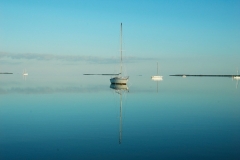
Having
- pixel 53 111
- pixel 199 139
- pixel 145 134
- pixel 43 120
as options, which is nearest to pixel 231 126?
pixel 199 139

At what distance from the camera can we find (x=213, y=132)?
17.4 metres

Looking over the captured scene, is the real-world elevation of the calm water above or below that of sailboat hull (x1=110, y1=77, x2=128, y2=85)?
below

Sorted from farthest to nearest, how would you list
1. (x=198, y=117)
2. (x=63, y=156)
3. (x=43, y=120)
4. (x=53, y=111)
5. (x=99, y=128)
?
(x=53, y=111), (x=198, y=117), (x=43, y=120), (x=99, y=128), (x=63, y=156)

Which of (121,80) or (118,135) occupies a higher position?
(121,80)

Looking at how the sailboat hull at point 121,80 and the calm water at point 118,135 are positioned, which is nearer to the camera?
the calm water at point 118,135

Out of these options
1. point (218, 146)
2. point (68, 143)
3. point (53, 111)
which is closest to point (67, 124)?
point (68, 143)

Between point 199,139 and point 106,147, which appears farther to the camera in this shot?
point 199,139

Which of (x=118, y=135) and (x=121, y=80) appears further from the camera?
(x=121, y=80)

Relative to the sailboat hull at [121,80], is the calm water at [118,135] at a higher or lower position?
lower

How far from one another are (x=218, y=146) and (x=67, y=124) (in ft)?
31.6

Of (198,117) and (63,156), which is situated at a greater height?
(198,117)

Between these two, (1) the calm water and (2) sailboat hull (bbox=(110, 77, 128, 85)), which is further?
(2) sailboat hull (bbox=(110, 77, 128, 85))

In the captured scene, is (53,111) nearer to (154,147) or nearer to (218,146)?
(154,147)

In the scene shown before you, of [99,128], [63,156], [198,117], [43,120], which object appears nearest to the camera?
[63,156]
